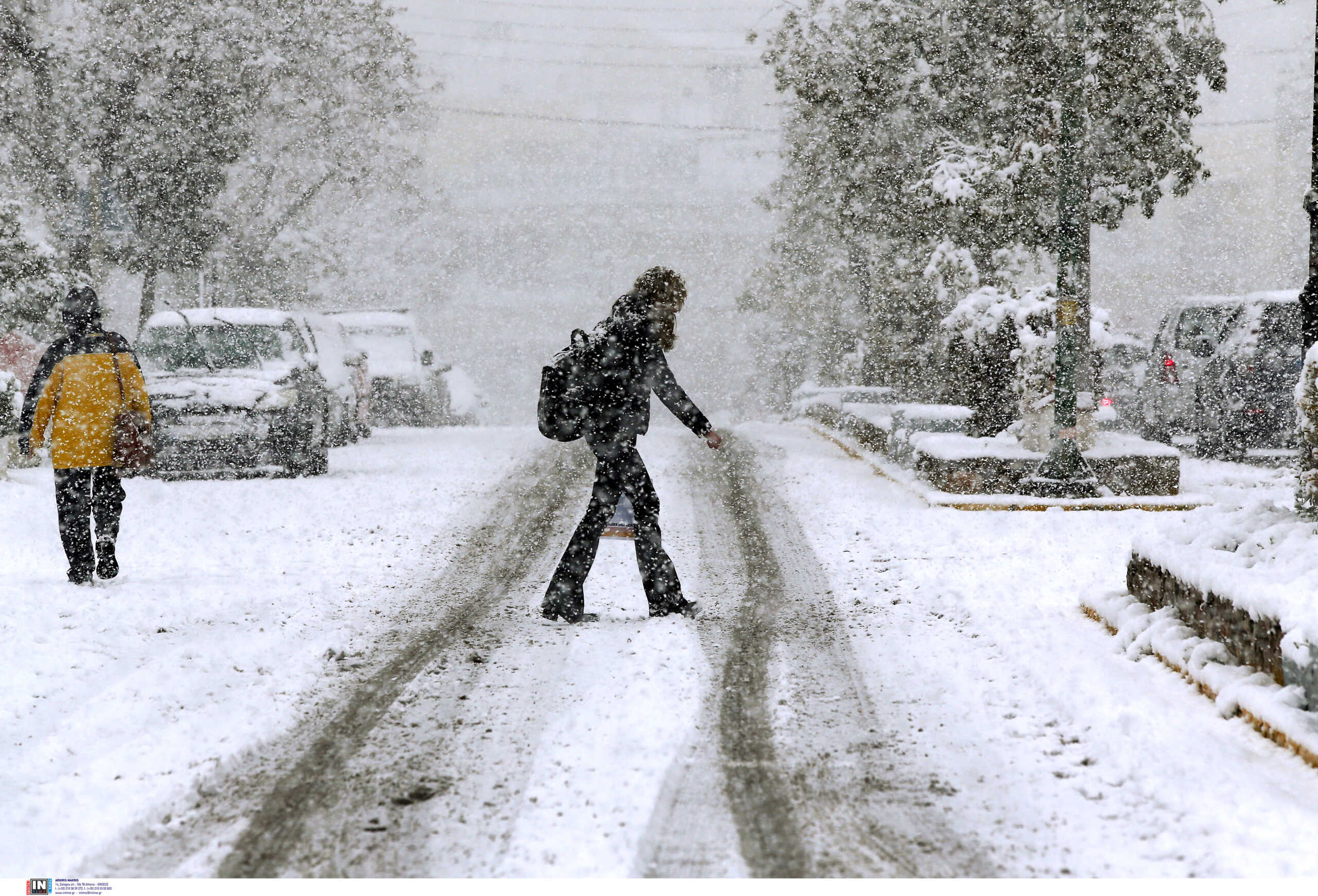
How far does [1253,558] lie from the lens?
519 cm

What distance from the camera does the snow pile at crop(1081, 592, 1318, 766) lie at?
4078mm

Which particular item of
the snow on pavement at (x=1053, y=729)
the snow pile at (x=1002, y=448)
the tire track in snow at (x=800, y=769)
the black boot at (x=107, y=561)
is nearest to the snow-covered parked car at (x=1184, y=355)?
the snow pile at (x=1002, y=448)

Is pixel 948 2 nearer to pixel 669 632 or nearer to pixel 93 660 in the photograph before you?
pixel 669 632

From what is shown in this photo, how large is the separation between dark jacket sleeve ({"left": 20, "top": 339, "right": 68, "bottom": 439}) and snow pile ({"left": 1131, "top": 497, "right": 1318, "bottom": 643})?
20.2ft

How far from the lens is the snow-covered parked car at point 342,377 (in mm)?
15344

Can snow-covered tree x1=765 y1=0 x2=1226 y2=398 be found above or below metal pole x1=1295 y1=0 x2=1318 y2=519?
above

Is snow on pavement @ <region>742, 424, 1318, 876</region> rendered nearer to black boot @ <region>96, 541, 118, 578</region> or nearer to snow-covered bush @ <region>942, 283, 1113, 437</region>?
snow-covered bush @ <region>942, 283, 1113, 437</region>

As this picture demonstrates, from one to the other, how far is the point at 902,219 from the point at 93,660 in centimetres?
1181

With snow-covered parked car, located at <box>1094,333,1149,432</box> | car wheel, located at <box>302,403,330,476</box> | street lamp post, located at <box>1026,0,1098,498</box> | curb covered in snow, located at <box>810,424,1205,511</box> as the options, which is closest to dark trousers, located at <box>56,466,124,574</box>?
car wheel, located at <box>302,403,330,476</box>

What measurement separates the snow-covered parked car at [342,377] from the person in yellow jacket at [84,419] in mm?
Answer: 6804

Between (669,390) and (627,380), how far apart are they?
0.22 meters

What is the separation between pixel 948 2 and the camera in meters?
13.5

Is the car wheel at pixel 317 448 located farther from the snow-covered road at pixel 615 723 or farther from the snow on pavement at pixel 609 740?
the snow on pavement at pixel 609 740

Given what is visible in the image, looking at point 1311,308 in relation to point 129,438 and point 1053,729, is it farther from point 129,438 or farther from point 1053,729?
point 129,438
